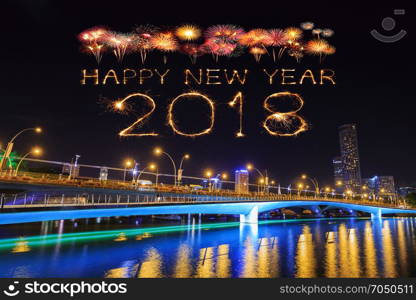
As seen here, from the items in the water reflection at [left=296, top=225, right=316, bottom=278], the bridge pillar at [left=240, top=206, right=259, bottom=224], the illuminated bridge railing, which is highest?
the illuminated bridge railing

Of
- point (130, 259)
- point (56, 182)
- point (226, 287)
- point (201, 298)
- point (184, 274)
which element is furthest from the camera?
point (56, 182)

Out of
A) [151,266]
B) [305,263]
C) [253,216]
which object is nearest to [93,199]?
[151,266]

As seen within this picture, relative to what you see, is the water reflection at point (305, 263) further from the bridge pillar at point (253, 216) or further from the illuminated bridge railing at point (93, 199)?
the bridge pillar at point (253, 216)

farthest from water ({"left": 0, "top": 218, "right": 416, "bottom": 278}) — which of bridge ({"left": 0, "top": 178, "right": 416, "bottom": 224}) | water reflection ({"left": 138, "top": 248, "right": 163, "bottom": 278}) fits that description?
bridge ({"left": 0, "top": 178, "right": 416, "bottom": 224})

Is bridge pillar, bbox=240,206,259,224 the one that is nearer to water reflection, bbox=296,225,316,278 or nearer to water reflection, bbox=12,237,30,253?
water reflection, bbox=296,225,316,278

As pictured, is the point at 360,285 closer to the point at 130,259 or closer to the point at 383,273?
the point at 383,273

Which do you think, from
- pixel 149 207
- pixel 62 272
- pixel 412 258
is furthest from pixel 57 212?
pixel 412 258

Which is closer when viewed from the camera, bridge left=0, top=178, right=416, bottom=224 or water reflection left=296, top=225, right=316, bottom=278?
water reflection left=296, top=225, right=316, bottom=278

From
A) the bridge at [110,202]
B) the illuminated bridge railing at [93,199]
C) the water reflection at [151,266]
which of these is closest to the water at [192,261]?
the water reflection at [151,266]
